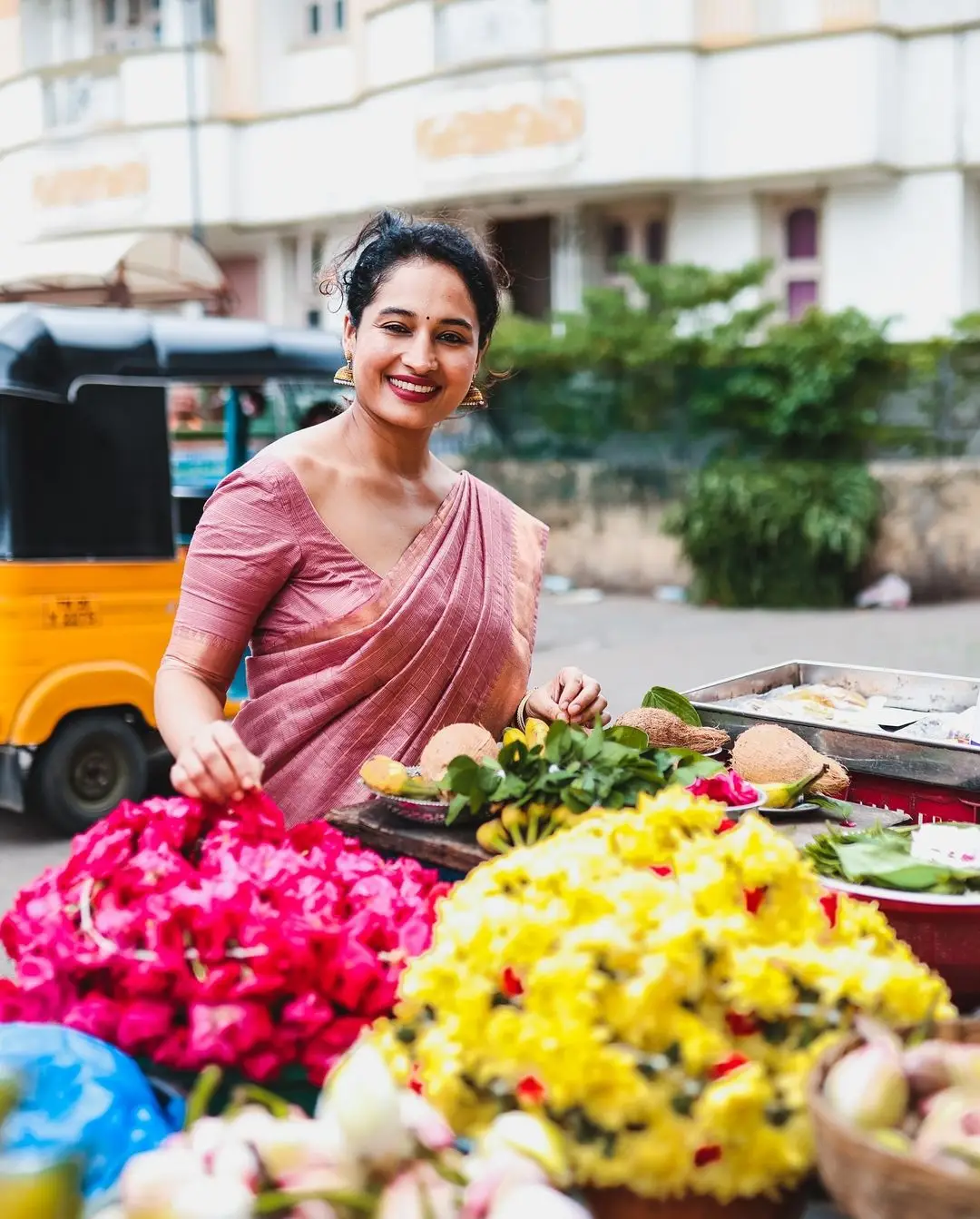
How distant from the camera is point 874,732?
2.58 m

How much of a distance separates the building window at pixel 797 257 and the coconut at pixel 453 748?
14848mm

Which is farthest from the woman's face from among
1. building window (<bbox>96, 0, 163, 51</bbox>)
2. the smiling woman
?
building window (<bbox>96, 0, 163, 51</bbox>)

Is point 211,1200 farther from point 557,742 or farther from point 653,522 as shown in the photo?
point 653,522

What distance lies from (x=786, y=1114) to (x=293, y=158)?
19144 mm

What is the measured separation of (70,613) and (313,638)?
4.17 m

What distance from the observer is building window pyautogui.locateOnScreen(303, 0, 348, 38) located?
19406 millimetres

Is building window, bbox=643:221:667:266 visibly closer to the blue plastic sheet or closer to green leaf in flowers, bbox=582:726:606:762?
green leaf in flowers, bbox=582:726:606:762

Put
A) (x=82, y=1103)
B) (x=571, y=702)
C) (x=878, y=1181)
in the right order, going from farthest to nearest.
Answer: (x=571, y=702)
(x=82, y=1103)
(x=878, y=1181)

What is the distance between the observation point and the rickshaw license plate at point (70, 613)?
619cm

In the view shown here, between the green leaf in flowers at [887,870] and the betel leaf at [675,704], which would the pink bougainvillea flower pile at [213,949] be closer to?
the green leaf in flowers at [887,870]

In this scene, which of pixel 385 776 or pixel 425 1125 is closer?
pixel 425 1125

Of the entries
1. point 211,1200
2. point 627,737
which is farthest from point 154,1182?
point 627,737

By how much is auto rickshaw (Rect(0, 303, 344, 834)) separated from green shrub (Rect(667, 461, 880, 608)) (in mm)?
6748

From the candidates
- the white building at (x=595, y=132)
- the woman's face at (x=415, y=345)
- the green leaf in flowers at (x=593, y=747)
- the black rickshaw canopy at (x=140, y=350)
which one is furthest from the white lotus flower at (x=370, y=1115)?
the white building at (x=595, y=132)
